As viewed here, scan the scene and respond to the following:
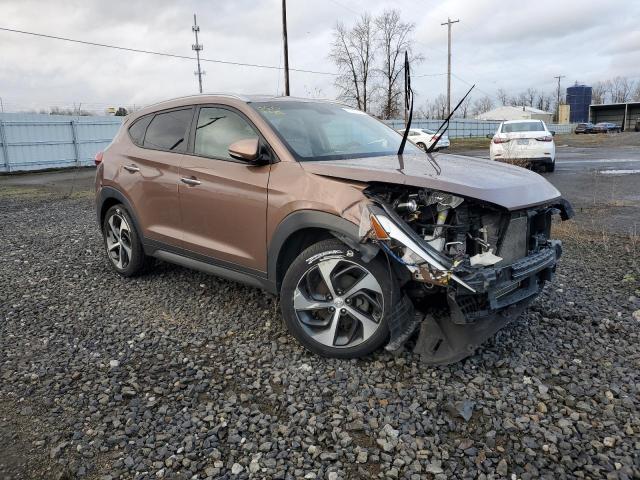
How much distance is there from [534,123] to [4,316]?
15350mm

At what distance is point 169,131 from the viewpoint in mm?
4613

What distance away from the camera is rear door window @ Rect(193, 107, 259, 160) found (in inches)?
155

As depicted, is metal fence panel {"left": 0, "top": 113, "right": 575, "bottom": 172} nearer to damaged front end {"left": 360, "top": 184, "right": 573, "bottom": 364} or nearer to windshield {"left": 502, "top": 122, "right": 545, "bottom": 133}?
windshield {"left": 502, "top": 122, "right": 545, "bottom": 133}

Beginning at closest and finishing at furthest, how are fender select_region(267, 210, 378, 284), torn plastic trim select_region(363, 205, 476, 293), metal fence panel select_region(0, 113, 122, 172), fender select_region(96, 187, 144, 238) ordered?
torn plastic trim select_region(363, 205, 476, 293) < fender select_region(267, 210, 378, 284) < fender select_region(96, 187, 144, 238) < metal fence panel select_region(0, 113, 122, 172)

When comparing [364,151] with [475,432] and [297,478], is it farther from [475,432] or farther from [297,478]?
[297,478]

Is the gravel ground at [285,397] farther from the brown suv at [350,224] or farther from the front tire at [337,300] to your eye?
the brown suv at [350,224]

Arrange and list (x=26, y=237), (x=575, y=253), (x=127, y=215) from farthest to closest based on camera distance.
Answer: (x=26, y=237) → (x=575, y=253) → (x=127, y=215)

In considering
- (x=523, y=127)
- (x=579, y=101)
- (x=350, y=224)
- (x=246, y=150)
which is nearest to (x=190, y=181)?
(x=246, y=150)

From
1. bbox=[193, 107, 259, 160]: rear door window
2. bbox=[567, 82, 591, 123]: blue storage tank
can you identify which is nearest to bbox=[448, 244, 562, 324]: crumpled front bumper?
bbox=[193, 107, 259, 160]: rear door window

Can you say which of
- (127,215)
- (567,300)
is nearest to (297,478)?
(567,300)

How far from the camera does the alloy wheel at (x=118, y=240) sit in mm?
5078

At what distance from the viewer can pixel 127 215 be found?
196 inches

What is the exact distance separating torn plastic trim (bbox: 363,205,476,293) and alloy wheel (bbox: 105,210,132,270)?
2.99m

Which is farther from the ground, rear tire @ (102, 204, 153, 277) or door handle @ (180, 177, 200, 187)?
door handle @ (180, 177, 200, 187)
